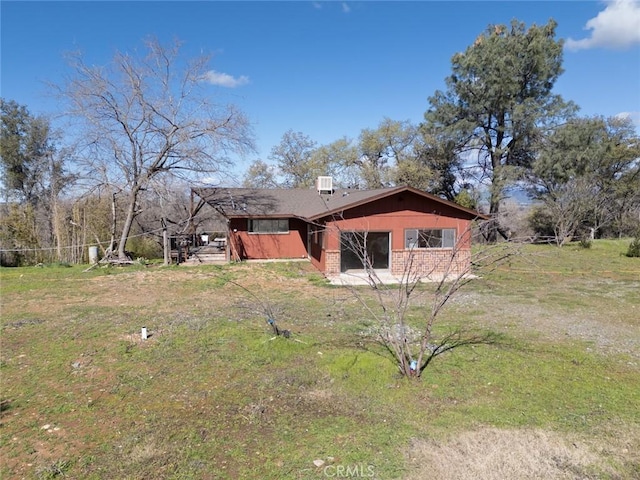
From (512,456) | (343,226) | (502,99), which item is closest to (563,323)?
(512,456)

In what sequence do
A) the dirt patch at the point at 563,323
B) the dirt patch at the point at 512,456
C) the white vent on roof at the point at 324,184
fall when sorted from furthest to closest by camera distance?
1. the white vent on roof at the point at 324,184
2. the dirt patch at the point at 563,323
3. the dirt patch at the point at 512,456

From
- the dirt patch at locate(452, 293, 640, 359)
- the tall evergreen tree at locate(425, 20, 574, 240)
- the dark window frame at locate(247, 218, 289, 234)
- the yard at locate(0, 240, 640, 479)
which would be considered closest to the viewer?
the yard at locate(0, 240, 640, 479)

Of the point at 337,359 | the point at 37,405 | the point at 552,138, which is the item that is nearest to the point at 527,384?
the point at 337,359

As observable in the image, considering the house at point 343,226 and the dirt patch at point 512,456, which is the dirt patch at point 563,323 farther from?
the dirt patch at point 512,456

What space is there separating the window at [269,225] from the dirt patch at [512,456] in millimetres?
14292

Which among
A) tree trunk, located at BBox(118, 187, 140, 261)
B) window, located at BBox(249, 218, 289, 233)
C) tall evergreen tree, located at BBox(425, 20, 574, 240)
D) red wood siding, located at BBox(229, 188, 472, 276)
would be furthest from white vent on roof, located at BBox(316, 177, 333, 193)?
tall evergreen tree, located at BBox(425, 20, 574, 240)

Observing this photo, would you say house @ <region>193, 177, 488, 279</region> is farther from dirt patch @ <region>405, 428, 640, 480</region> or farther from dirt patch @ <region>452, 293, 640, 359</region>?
dirt patch @ <region>405, 428, 640, 480</region>

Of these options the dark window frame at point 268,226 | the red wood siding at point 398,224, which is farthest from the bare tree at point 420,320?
the dark window frame at point 268,226

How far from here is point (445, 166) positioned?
27.4 meters

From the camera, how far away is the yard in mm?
3381

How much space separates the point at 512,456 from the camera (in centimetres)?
342

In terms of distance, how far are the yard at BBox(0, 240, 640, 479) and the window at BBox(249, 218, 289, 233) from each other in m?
8.59

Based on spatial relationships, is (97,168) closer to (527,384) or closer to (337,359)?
(337,359)

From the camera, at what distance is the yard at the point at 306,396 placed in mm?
3381
